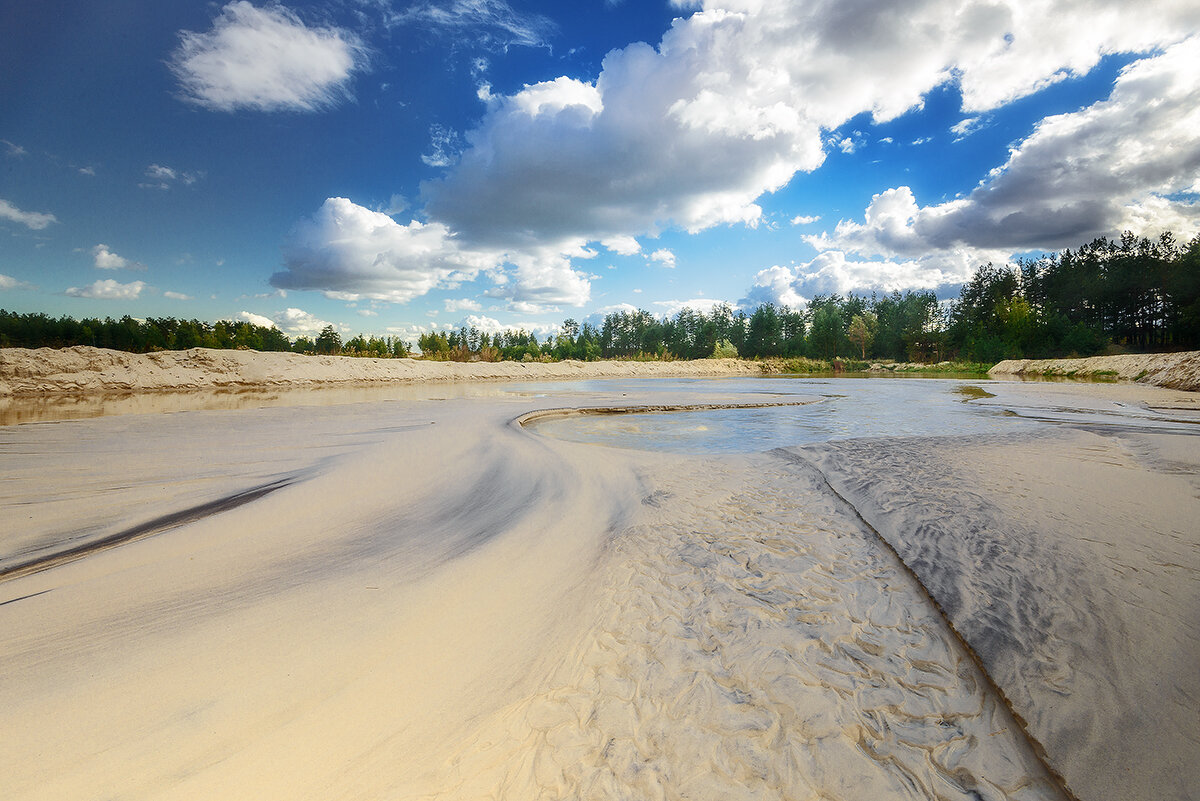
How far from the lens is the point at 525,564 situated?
281 cm

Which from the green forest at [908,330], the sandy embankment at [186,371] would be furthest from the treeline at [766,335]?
the sandy embankment at [186,371]

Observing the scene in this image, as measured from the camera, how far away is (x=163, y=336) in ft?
116

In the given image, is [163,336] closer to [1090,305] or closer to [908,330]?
Answer: [908,330]

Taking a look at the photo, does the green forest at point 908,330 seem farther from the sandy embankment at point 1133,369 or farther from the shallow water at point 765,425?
the shallow water at point 765,425

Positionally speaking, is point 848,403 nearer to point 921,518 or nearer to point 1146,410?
point 1146,410

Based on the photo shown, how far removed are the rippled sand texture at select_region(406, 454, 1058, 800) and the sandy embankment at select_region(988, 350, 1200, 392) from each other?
18.4 meters

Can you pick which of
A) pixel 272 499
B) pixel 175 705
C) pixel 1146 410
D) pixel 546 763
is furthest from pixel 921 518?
pixel 1146 410

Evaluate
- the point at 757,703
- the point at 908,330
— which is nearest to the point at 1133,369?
the point at 757,703

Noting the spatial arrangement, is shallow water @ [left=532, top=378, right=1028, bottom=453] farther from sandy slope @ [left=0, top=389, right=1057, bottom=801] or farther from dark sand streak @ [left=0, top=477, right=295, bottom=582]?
dark sand streak @ [left=0, top=477, right=295, bottom=582]

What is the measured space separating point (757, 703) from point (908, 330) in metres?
72.4

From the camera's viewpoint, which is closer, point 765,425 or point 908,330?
point 765,425

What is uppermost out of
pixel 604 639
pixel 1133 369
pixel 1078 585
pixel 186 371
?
pixel 186 371

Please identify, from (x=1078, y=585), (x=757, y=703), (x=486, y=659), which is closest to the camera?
(x=757, y=703)

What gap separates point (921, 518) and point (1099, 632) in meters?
1.39
